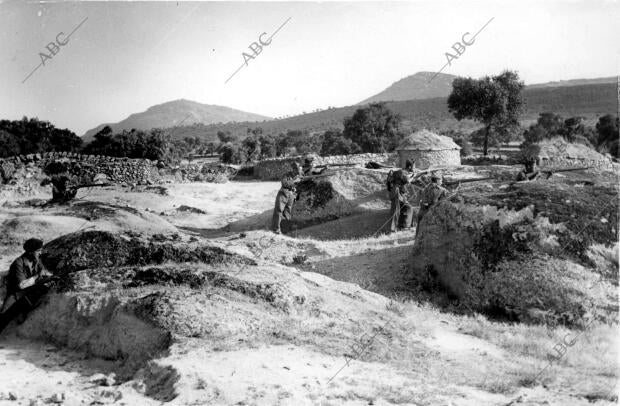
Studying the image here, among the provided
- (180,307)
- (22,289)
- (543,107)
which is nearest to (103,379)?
(180,307)

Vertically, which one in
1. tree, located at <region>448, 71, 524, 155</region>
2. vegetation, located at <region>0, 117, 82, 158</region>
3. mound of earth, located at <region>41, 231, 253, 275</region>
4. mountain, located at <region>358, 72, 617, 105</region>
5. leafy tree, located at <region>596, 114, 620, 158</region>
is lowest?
leafy tree, located at <region>596, 114, 620, 158</region>

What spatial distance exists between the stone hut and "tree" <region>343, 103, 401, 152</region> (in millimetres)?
14879

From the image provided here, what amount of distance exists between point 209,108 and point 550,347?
17626 cm

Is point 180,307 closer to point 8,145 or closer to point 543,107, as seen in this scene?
point 8,145

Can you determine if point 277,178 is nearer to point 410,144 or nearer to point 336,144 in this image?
point 410,144

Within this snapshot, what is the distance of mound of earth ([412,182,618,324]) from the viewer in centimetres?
679

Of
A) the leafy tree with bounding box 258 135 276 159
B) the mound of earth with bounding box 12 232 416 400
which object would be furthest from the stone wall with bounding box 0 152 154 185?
the leafy tree with bounding box 258 135 276 159

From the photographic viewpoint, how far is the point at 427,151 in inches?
960

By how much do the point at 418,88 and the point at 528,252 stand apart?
444 ft

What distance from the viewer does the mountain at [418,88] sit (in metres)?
124

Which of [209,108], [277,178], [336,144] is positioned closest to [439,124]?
[336,144]

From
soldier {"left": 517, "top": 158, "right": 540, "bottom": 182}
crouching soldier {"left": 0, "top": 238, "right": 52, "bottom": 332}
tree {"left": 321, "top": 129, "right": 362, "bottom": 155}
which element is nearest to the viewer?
crouching soldier {"left": 0, "top": 238, "right": 52, "bottom": 332}

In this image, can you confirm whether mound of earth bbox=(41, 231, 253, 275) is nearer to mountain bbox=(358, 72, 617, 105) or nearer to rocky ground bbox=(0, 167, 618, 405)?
rocky ground bbox=(0, 167, 618, 405)

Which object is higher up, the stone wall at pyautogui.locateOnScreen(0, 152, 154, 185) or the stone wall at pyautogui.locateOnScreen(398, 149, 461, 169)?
the stone wall at pyautogui.locateOnScreen(0, 152, 154, 185)
